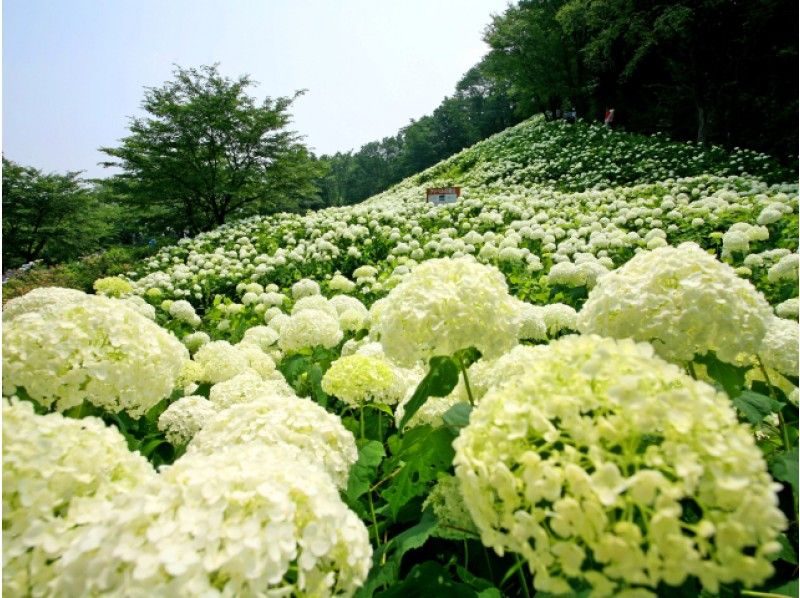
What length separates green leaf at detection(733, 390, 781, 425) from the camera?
1.66 meters

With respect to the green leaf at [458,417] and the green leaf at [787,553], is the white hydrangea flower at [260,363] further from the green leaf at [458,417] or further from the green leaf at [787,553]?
the green leaf at [787,553]

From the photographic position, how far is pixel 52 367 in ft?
5.25

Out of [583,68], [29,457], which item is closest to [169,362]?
[29,457]

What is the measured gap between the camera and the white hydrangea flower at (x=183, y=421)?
8.44ft

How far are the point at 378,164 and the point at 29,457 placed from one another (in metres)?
75.3

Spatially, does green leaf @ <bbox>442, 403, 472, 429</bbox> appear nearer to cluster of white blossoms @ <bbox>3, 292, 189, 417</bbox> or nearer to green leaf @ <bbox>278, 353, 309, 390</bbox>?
cluster of white blossoms @ <bbox>3, 292, 189, 417</bbox>

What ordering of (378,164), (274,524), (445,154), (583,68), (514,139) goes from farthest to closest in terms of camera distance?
(378,164), (445,154), (583,68), (514,139), (274,524)

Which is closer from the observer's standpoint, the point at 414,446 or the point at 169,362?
the point at 414,446

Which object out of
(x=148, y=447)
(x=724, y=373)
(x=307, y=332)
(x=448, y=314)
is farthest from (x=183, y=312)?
(x=724, y=373)

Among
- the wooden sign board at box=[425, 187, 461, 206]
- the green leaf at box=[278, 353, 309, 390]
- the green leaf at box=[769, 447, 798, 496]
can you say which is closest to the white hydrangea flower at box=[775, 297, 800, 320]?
the green leaf at box=[769, 447, 798, 496]

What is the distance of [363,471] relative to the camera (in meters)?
1.99

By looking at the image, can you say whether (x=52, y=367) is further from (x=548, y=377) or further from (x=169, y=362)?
(x=548, y=377)

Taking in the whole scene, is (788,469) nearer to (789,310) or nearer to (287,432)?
(287,432)

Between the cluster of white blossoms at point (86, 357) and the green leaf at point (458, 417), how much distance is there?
115 cm
